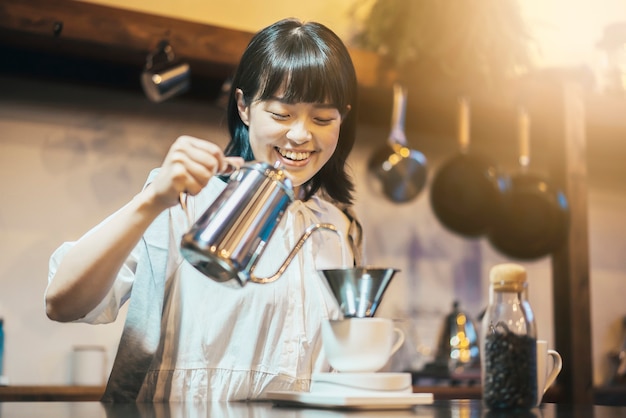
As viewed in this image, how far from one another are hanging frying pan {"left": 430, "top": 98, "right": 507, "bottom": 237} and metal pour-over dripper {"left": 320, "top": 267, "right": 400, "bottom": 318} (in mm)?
2073

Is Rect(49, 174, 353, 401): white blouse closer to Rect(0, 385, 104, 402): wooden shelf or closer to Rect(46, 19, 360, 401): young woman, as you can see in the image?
Rect(46, 19, 360, 401): young woman

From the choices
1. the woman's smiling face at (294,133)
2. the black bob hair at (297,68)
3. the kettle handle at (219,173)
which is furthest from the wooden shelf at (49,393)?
the kettle handle at (219,173)

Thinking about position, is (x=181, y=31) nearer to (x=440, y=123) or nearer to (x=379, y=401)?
(x=440, y=123)

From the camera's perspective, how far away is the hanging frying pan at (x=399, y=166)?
318 centimetres

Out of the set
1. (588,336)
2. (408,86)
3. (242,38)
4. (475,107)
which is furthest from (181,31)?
(588,336)

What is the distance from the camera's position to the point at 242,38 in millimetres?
2893

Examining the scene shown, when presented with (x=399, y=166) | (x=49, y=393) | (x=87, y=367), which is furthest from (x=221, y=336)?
(x=399, y=166)

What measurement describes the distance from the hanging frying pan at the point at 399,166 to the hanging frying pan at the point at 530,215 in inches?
13.8

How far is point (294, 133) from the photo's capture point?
1.47 m

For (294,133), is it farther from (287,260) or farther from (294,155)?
(287,260)

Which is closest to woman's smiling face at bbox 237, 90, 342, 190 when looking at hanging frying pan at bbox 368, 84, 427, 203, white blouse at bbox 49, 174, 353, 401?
white blouse at bbox 49, 174, 353, 401

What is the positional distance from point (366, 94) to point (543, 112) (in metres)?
0.77

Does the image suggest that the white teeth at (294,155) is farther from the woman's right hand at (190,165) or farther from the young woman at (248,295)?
the woman's right hand at (190,165)

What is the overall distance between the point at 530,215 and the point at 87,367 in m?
1.72
